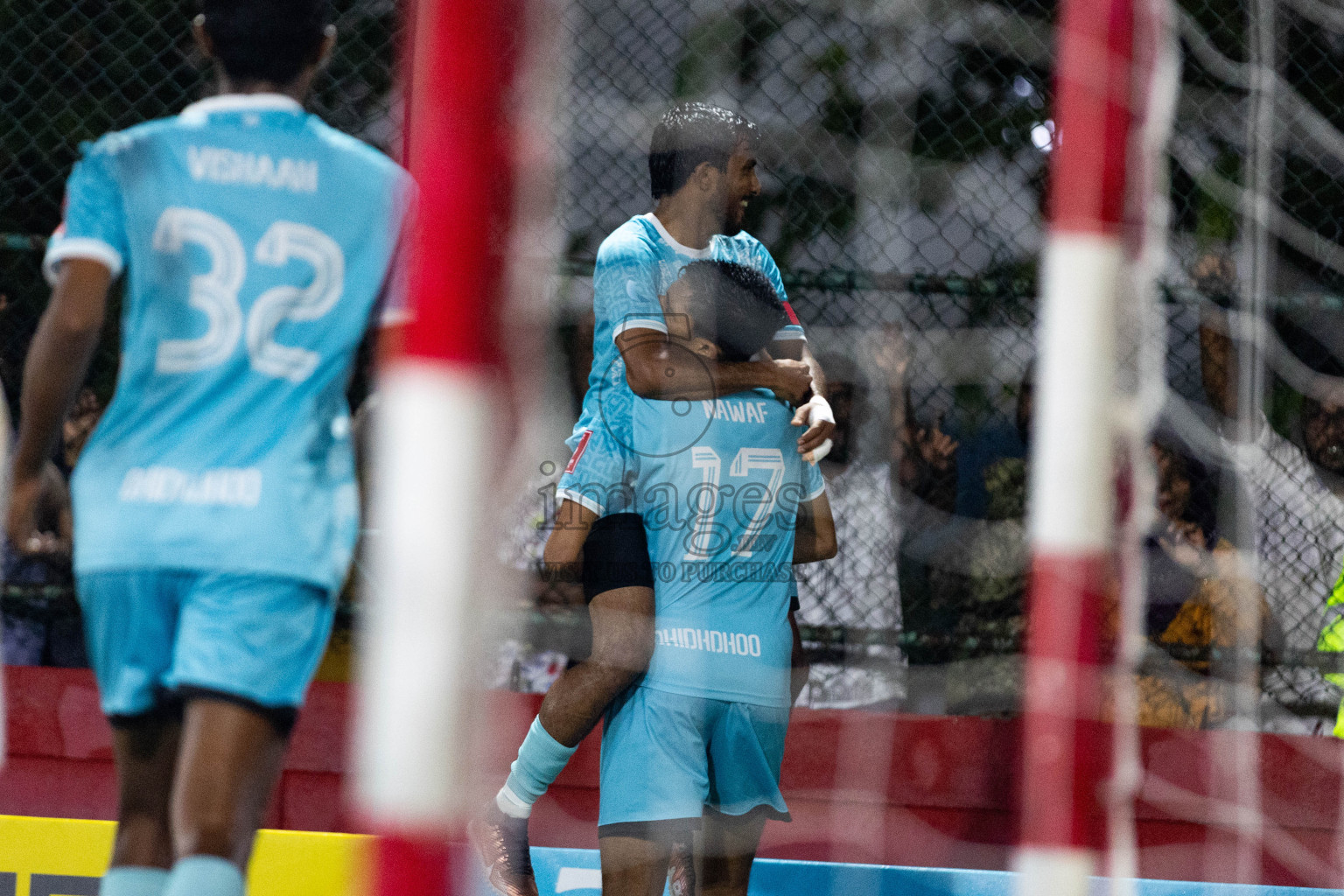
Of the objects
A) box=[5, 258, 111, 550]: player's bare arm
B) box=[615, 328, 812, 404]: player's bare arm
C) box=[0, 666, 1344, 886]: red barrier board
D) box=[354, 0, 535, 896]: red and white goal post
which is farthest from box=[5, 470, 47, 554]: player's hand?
box=[0, 666, 1344, 886]: red barrier board

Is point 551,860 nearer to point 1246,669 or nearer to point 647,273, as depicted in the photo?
point 647,273

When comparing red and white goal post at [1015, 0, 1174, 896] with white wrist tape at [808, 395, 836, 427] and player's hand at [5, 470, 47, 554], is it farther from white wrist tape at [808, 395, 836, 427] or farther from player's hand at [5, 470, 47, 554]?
player's hand at [5, 470, 47, 554]

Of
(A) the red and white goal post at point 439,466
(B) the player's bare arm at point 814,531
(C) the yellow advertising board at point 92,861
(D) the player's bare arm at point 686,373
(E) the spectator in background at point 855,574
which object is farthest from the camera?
(E) the spectator in background at point 855,574

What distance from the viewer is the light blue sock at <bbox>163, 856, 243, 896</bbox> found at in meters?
1.91

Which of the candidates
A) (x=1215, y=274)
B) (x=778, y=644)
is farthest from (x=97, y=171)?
(x=1215, y=274)

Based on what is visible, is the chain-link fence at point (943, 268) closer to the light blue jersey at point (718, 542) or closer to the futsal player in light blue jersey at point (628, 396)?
the futsal player in light blue jersey at point (628, 396)

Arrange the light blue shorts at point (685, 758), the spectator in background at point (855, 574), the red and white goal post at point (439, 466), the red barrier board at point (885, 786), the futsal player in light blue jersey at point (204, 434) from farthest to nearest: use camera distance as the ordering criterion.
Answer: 1. the spectator in background at point (855, 574)
2. the red barrier board at point (885, 786)
3. the light blue shorts at point (685, 758)
4. the futsal player in light blue jersey at point (204, 434)
5. the red and white goal post at point (439, 466)

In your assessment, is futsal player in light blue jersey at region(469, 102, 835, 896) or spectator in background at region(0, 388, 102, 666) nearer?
futsal player in light blue jersey at region(469, 102, 835, 896)

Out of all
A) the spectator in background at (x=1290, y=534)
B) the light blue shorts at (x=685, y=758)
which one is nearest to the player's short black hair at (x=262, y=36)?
the light blue shorts at (x=685, y=758)

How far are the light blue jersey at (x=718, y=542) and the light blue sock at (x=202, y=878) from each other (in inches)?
43.4

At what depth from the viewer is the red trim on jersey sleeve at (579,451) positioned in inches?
117

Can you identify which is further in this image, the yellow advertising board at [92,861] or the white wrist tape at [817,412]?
the yellow advertising board at [92,861]

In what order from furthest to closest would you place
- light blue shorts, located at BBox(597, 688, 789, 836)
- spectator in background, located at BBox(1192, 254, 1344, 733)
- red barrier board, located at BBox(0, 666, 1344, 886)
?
1. spectator in background, located at BBox(1192, 254, 1344, 733)
2. red barrier board, located at BBox(0, 666, 1344, 886)
3. light blue shorts, located at BBox(597, 688, 789, 836)

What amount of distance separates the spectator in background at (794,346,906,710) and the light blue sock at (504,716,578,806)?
4.31 ft
